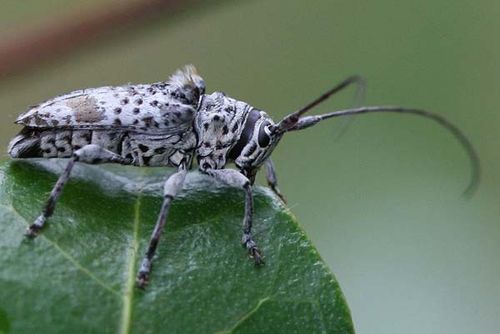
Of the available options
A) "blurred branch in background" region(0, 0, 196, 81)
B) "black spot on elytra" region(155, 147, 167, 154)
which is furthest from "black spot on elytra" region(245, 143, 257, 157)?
"blurred branch in background" region(0, 0, 196, 81)

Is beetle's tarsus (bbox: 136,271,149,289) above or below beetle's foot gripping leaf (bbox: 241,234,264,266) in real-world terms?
above

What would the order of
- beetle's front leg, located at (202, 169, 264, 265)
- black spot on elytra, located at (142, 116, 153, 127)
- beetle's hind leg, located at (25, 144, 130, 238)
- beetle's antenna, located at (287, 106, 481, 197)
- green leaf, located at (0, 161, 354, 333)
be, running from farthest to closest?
black spot on elytra, located at (142, 116, 153, 127) < beetle's antenna, located at (287, 106, 481, 197) < beetle's front leg, located at (202, 169, 264, 265) < beetle's hind leg, located at (25, 144, 130, 238) < green leaf, located at (0, 161, 354, 333)

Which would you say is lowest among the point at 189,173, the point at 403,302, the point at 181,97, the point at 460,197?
the point at 403,302

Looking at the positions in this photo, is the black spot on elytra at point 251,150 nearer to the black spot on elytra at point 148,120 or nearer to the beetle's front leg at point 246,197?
the beetle's front leg at point 246,197

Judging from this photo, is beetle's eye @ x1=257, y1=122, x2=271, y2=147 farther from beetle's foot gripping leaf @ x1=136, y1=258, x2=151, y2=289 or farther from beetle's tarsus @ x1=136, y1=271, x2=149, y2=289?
beetle's tarsus @ x1=136, y1=271, x2=149, y2=289

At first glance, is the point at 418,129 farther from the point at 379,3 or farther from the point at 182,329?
the point at 182,329

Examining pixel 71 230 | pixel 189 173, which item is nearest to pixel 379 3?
pixel 189 173
